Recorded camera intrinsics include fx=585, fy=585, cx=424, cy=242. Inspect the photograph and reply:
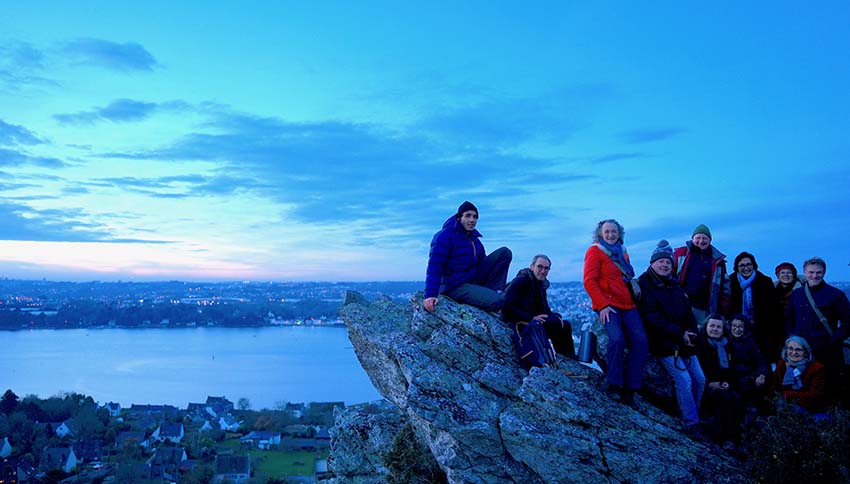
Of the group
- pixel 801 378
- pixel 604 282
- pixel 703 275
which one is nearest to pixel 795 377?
pixel 801 378

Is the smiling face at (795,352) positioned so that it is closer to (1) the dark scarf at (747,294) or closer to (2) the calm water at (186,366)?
(1) the dark scarf at (747,294)

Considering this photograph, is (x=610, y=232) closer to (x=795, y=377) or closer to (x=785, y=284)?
(x=795, y=377)

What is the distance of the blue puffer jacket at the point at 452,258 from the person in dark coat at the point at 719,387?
290 centimetres

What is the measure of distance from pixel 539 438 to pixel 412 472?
6.85ft

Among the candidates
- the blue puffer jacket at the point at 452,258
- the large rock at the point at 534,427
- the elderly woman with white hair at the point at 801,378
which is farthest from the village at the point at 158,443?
the elderly woman with white hair at the point at 801,378

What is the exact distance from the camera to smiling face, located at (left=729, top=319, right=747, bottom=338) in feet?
22.1

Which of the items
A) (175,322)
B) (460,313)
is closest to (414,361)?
(460,313)

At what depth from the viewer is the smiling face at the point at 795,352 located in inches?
248

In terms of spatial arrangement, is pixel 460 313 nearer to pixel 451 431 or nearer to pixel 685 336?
pixel 451 431

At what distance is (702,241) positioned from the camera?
299 inches

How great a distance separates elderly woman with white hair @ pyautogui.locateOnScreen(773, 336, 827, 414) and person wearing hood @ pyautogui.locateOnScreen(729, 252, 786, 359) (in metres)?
1.20

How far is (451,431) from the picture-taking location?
6215mm

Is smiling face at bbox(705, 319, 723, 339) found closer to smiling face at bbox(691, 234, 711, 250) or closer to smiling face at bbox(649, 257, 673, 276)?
smiling face at bbox(649, 257, 673, 276)

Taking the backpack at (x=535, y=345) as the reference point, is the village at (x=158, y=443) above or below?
below
